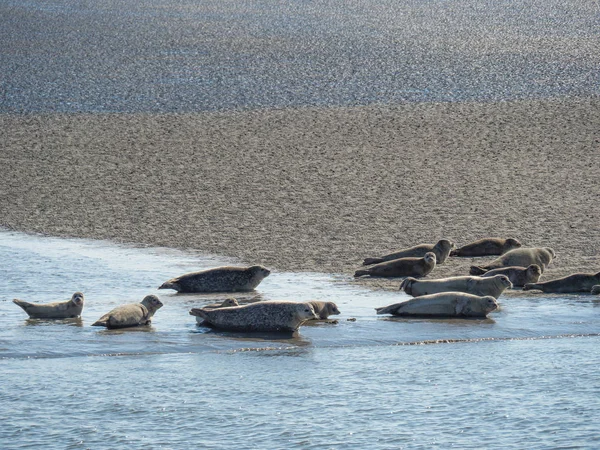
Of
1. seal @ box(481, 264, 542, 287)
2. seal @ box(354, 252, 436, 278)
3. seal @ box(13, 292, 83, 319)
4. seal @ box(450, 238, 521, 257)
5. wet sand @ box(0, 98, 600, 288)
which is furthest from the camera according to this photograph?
wet sand @ box(0, 98, 600, 288)

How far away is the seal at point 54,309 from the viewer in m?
7.73

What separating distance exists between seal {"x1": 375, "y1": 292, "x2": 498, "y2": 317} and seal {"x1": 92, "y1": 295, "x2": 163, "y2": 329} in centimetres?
145

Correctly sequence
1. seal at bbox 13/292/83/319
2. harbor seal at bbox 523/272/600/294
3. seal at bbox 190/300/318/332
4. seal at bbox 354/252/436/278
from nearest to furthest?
seal at bbox 190/300/318/332 < seal at bbox 13/292/83/319 < harbor seal at bbox 523/272/600/294 < seal at bbox 354/252/436/278

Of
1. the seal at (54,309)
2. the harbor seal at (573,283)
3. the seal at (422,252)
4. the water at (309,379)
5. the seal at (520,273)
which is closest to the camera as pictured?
the water at (309,379)

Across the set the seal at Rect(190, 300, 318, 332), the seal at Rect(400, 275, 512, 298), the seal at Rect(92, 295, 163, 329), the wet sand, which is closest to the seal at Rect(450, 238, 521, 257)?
the wet sand

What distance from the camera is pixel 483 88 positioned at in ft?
64.8

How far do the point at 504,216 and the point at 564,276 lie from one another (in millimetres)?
2803

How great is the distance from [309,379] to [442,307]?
1632mm

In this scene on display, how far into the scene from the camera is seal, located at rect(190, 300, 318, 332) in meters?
7.41

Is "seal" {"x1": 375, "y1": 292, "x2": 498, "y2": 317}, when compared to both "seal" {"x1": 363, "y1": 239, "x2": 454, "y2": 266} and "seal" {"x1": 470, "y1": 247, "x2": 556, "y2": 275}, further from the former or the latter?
"seal" {"x1": 363, "y1": 239, "x2": 454, "y2": 266}

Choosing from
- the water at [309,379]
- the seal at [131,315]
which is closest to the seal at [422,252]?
the water at [309,379]

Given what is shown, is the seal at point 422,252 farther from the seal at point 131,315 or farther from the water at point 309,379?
the seal at point 131,315

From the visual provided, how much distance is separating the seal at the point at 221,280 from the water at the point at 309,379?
101 millimetres

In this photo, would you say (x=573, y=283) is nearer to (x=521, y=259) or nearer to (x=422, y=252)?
(x=521, y=259)
